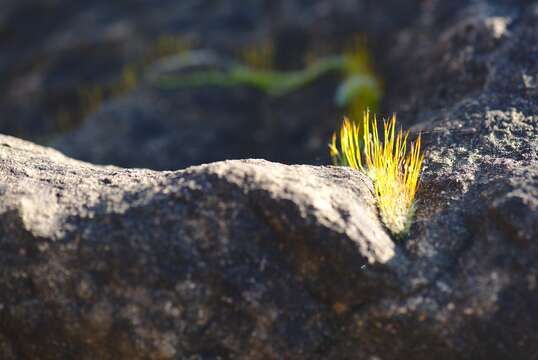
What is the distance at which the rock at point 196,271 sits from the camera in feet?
6.13

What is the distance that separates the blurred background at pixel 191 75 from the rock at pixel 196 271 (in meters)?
1.31

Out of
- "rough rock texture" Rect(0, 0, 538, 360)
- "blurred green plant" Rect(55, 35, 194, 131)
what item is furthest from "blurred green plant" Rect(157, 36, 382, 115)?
"rough rock texture" Rect(0, 0, 538, 360)

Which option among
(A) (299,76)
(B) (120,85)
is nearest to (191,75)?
(B) (120,85)

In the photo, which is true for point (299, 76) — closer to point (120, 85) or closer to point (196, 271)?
point (120, 85)

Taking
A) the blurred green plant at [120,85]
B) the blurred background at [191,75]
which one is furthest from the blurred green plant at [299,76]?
the blurred green plant at [120,85]

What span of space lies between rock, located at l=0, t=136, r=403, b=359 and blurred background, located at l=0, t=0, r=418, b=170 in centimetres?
131

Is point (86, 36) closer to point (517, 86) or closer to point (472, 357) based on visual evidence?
point (517, 86)

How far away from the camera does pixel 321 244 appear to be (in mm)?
1871

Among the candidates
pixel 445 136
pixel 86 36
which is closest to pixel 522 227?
pixel 445 136

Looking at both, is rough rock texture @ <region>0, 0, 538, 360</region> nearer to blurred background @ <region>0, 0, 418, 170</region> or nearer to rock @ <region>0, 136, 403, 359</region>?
rock @ <region>0, 136, 403, 359</region>

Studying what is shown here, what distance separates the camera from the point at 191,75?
486 centimetres

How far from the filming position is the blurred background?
165 inches

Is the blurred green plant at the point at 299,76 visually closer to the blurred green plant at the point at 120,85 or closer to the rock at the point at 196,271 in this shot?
the blurred green plant at the point at 120,85

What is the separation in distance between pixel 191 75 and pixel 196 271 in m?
3.20
